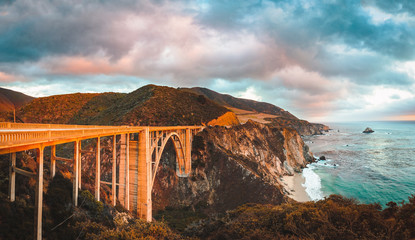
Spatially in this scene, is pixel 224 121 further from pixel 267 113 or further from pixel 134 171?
pixel 267 113

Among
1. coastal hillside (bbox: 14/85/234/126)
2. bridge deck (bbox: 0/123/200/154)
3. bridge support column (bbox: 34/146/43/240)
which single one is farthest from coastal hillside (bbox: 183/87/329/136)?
bridge support column (bbox: 34/146/43/240)

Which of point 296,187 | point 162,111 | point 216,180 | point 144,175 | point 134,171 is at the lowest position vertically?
point 296,187

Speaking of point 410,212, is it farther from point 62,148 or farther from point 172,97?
point 172,97

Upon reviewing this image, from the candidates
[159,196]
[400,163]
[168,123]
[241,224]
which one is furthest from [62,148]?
[400,163]

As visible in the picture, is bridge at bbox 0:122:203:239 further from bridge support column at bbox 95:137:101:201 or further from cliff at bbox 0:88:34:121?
cliff at bbox 0:88:34:121

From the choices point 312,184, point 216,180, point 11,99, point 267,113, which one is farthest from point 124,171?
point 267,113

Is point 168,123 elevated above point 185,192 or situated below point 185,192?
above
